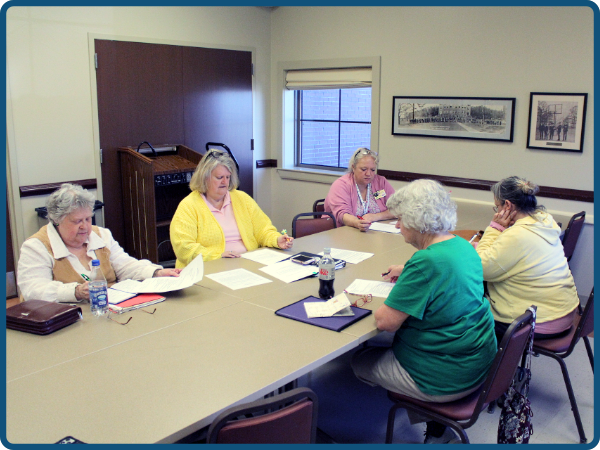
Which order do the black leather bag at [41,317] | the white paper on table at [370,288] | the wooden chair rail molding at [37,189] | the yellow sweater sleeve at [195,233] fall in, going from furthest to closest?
1. the wooden chair rail molding at [37,189]
2. the yellow sweater sleeve at [195,233]
3. the white paper on table at [370,288]
4. the black leather bag at [41,317]

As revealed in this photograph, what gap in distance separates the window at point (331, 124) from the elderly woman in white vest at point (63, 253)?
3570 millimetres

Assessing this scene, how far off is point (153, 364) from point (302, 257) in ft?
4.51

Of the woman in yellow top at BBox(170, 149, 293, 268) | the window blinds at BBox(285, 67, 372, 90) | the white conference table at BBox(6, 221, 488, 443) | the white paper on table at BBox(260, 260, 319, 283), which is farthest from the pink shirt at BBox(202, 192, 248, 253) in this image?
the window blinds at BBox(285, 67, 372, 90)

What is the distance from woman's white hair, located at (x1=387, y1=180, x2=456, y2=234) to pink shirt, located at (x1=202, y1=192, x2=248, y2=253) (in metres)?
1.44

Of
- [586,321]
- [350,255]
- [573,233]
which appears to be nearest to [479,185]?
[573,233]

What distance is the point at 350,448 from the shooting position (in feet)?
6.79

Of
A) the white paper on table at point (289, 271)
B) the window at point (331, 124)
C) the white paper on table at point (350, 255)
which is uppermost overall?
the window at point (331, 124)

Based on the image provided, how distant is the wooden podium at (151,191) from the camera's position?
4.69m

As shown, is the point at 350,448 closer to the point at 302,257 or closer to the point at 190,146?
the point at 302,257

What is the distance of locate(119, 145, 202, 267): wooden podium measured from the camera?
469 centimetres

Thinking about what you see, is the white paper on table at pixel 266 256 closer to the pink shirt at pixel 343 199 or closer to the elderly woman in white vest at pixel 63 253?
the elderly woman in white vest at pixel 63 253

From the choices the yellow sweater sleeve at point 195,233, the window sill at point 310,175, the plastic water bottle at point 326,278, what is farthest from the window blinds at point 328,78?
the plastic water bottle at point 326,278

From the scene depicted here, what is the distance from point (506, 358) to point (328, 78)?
4.27 meters

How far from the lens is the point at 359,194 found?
4.30 meters
